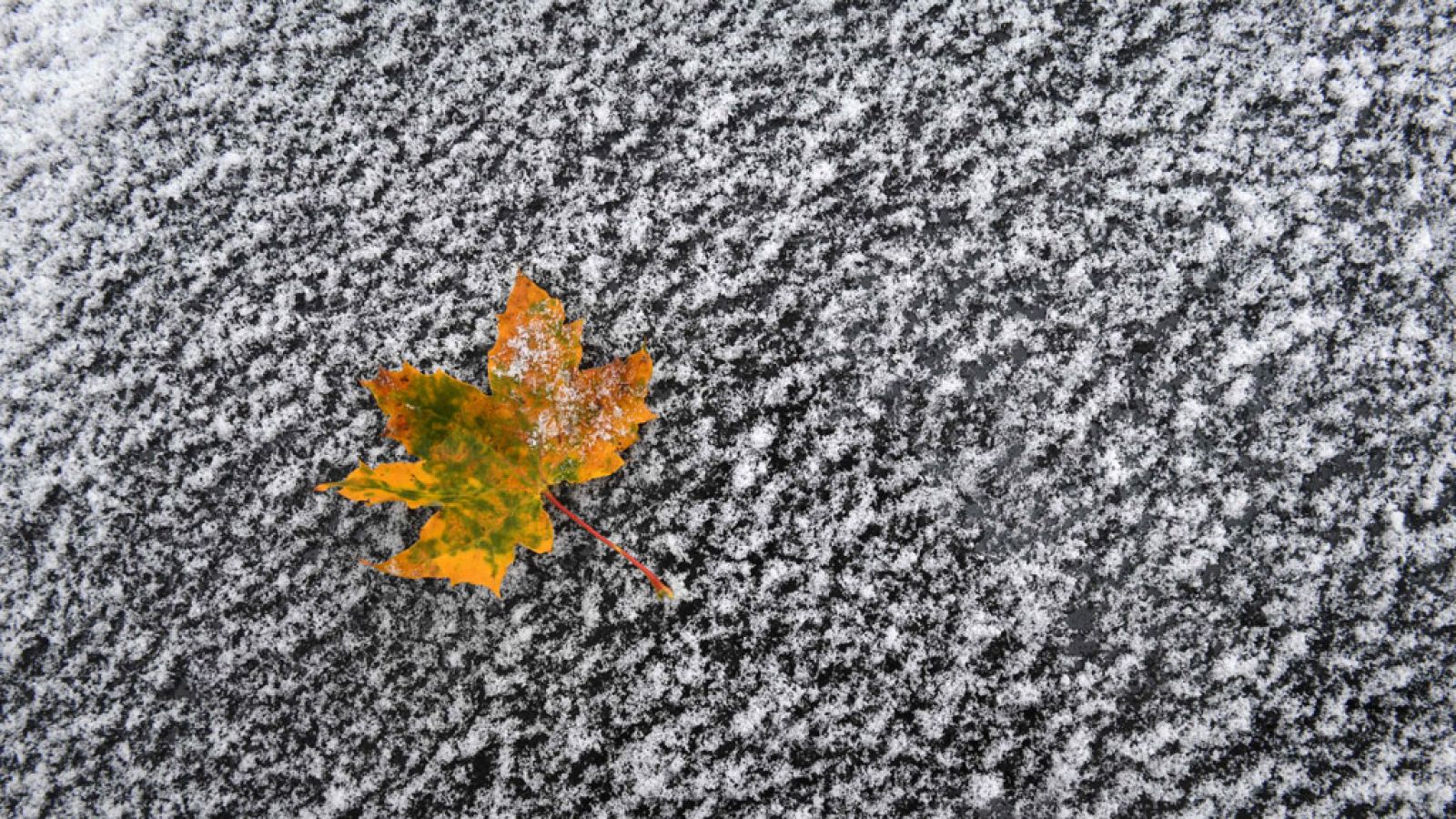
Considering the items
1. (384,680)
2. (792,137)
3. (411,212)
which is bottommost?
(384,680)

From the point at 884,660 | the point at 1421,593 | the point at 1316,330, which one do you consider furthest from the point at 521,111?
the point at 1421,593

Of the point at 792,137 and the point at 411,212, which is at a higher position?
the point at 411,212

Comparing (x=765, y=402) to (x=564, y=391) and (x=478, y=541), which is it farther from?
(x=478, y=541)

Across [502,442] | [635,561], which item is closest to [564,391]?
[502,442]

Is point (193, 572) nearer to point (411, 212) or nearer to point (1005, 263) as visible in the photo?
point (411, 212)

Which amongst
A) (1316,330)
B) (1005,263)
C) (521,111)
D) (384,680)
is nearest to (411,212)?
(521,111)
